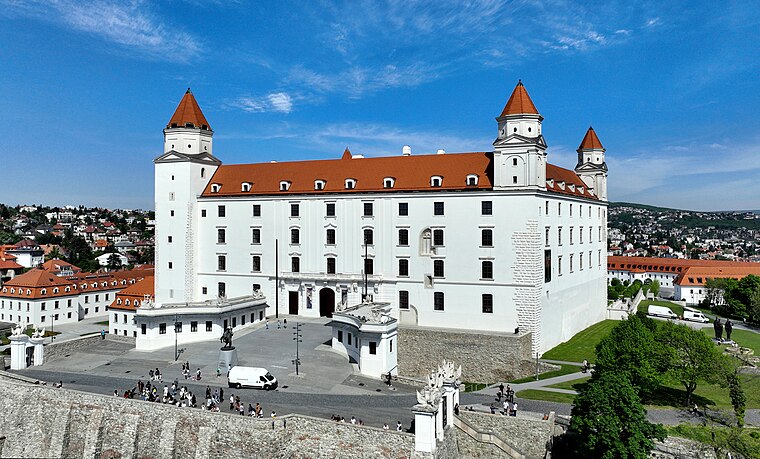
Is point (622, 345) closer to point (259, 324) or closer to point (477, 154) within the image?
point (477, 154)

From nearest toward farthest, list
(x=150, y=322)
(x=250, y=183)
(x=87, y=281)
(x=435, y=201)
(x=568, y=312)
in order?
1. (x=150, y=322)
2. (x=435, y=201)
3. (x=568, y=312)
4. (x=250, y=183)
5. (x=87, y=281)

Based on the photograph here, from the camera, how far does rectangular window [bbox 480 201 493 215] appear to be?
48.2 m

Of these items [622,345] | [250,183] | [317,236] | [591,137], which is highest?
[591,137]

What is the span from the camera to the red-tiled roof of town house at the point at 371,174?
50.9m

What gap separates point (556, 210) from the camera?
51719 millimetres

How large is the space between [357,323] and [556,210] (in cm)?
2191

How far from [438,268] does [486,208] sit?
266 inches

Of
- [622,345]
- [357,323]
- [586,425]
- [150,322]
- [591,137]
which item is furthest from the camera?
[591,137]

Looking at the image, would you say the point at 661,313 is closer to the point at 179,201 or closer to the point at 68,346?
the point at 179,201

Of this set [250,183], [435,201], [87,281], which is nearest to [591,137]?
[435,201]

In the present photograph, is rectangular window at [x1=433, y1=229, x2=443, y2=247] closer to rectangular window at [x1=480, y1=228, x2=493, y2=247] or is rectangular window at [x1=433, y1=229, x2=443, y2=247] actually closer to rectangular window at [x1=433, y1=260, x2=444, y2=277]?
rectangular window at [x1=433, y1=260, x2=444, y2=277]

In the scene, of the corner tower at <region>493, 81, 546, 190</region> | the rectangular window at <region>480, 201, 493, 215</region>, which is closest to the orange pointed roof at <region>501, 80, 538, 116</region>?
the corner tower at <region>493, 81, 546, 190</region>

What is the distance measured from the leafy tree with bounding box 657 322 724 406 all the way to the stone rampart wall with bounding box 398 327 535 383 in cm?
1061

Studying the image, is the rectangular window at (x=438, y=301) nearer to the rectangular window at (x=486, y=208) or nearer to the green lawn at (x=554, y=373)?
the rectangular window at (x=486, y=208)
